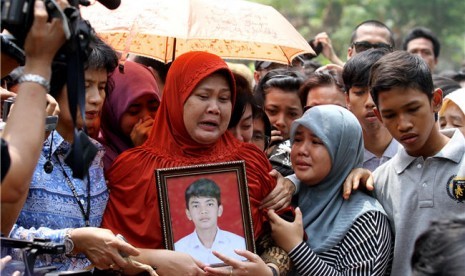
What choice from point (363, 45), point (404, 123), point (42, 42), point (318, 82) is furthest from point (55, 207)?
point (363, 45)

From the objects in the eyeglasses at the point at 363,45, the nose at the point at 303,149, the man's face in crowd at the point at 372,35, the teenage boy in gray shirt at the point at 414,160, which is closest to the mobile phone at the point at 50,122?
the nose at the point at 303,149

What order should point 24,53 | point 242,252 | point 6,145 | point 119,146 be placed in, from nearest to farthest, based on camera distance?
point 6,145
point 24,53
point 242,252
point 119,146

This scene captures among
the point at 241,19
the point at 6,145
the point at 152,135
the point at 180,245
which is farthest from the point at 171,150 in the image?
the point at 6,145

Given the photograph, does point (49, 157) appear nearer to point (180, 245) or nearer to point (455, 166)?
point (180, 245)

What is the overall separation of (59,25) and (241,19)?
6.43 ft

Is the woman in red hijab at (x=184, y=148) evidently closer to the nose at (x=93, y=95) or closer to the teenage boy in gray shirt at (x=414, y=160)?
the nose at (x=93, y=95)

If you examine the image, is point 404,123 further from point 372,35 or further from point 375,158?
point 372,35

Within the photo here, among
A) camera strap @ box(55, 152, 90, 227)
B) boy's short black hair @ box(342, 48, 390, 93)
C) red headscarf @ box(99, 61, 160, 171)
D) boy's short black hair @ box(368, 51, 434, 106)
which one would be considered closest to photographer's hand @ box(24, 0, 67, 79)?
camera strap @ box(55, 152, 90, 227)

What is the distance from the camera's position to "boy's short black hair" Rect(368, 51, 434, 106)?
4500 millimetres

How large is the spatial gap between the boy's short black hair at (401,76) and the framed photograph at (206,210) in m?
0.85

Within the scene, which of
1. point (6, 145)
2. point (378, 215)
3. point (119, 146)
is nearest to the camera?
point (6, 145)

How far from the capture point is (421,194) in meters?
4.43

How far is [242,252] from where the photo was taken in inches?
164

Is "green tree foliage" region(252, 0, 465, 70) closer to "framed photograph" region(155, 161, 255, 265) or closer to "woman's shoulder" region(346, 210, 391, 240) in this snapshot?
"woman's shoulder" region(346, 210, 391, 240)
